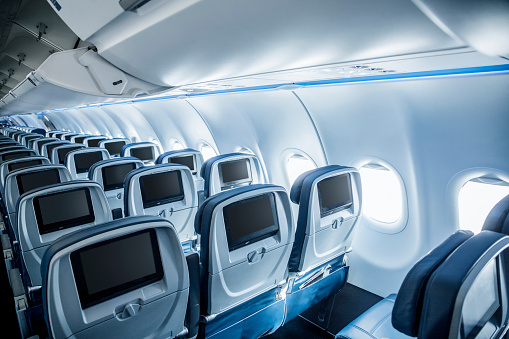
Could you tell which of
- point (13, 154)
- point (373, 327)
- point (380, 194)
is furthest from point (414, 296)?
point (13, 154)

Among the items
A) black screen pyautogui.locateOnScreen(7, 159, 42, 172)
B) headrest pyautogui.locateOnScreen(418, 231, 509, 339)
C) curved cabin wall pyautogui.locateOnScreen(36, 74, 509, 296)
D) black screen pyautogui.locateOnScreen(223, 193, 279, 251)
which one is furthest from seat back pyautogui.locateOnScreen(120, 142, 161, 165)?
headrest pyautogui.locateOnScreen(418, 231, 509, 339)

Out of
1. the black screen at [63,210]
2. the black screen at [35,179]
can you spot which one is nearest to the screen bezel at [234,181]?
the black screen at [63,210]

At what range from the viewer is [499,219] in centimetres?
171

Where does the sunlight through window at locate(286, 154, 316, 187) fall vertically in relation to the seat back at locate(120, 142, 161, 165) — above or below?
below

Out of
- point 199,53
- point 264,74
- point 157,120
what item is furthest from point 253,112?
point 157,120

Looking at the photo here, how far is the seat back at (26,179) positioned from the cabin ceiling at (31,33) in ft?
8.59

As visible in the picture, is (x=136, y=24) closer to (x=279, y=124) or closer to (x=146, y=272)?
(x=146, y=272)

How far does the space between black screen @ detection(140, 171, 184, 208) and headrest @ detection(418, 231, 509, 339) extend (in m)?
2.82

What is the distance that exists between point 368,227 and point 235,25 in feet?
10.6

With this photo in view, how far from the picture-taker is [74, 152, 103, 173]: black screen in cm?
573

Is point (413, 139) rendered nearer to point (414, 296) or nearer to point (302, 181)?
point (302, 181)

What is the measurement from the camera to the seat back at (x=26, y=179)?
351 cm

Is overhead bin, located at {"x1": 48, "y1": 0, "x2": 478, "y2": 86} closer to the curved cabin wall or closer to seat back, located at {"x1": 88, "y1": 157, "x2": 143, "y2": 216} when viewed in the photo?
the curved cabin wall

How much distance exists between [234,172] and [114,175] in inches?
64.4
